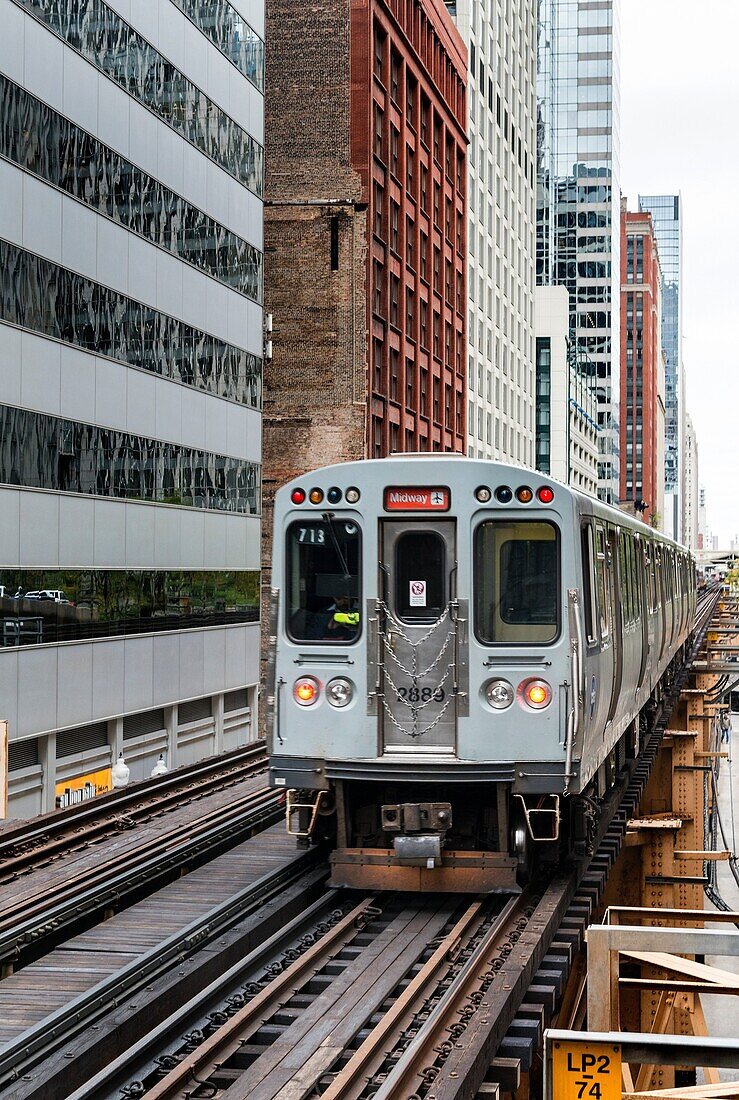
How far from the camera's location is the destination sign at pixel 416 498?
10.9m

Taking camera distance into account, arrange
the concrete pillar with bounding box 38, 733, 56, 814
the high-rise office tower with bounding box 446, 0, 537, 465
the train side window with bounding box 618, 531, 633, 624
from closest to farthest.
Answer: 1. the train side window with bounding box 618, 531, 633, 624
2. the concrete pillar with bounding box 38, 733, 56, 814
3. the high-rise office tower with bounding box 446, 0, 537, 465

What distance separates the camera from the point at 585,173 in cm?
13400

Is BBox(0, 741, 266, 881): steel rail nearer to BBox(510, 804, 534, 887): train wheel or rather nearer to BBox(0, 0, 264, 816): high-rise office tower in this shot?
BBox(510, 804, 534, 887): train wheel

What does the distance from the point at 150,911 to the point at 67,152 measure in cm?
1828

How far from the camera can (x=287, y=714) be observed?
11094mm

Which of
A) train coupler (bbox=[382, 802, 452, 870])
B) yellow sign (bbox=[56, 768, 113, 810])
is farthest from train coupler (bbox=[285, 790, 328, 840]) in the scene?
yellow sign (bbox=[56, 768, 113, 810])

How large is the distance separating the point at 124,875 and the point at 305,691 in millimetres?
2220

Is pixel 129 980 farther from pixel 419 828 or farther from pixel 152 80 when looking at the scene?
pixel 152 80

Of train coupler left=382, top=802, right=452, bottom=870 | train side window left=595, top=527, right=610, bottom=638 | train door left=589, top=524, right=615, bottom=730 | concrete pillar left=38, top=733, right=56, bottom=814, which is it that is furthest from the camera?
concrete pillar left=38, top=733, right=56, bottom=814

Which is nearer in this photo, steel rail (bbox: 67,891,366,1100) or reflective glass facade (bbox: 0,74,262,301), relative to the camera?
steel rail (bbox: 67,891,366,1100)

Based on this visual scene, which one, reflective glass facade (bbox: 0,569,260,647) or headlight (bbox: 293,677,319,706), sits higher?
reflective glass facade (bbox: 0,569,260,647)

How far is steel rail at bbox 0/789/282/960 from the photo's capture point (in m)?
10.2

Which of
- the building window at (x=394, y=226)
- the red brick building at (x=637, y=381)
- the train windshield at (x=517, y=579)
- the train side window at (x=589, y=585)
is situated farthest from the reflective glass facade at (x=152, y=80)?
the red brick building at (x=637, y=381)

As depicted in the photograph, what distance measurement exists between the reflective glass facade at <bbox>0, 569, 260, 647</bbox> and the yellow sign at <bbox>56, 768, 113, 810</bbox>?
2.53m
